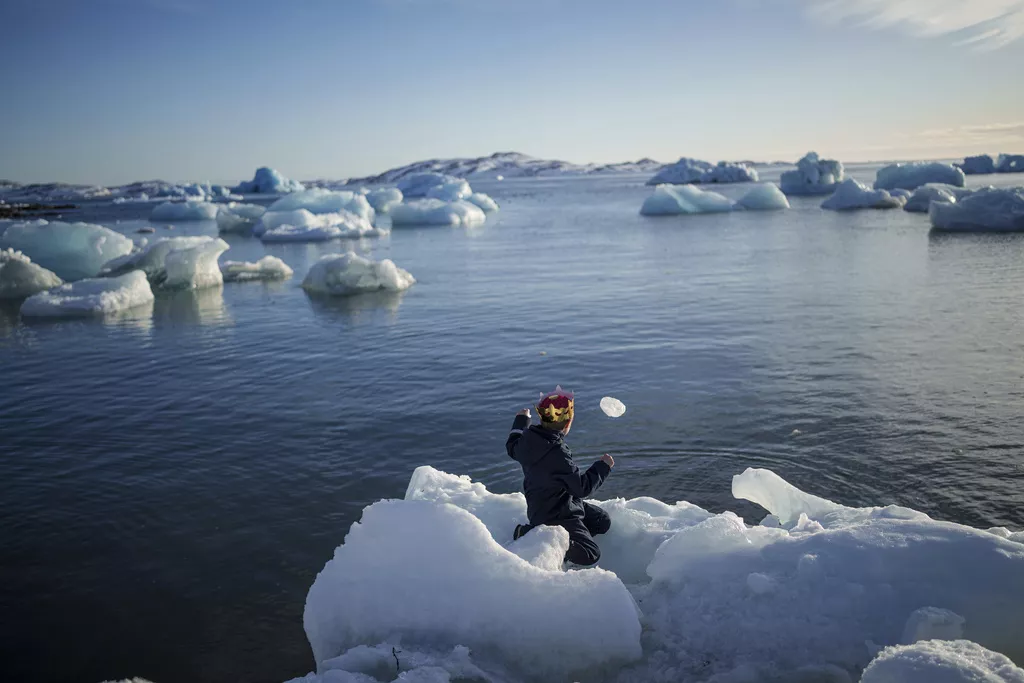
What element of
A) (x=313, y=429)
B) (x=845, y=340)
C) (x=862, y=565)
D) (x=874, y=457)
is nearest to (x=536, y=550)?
(x=862, y=565)

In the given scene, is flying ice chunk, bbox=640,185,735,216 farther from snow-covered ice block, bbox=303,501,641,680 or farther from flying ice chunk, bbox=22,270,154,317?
snow-covered ice block, bbox=303,501,641,680

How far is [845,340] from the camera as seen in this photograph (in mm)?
12398

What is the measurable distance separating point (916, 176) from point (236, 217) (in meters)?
46.0

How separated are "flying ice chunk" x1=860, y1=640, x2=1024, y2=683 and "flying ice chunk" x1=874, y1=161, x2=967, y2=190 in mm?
54712

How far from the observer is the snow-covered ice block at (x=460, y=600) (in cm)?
389

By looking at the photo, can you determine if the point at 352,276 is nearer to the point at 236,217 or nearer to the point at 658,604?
the point at 658,604

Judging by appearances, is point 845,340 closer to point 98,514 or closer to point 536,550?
point 536,550

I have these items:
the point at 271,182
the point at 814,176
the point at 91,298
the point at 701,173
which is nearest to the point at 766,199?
the point at 814,176

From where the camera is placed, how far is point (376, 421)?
30.6 feet

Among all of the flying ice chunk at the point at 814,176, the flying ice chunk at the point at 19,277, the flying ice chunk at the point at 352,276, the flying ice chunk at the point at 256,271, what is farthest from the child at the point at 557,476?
the flying ice chunk at the point at 814,176

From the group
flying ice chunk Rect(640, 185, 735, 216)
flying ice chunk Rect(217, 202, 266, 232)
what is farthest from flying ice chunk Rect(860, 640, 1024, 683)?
flying ice chunk Rect(217, 202, 266, 232)

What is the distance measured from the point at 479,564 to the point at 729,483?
12.3ft

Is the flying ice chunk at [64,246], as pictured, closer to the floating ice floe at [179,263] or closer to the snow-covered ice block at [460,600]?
the floating ice floe at [179,263]

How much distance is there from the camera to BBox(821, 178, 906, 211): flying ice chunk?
1703 inches
